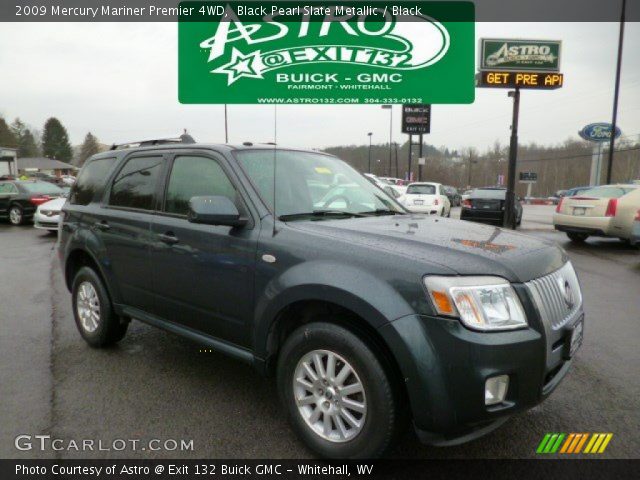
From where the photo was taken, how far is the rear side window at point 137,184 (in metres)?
3.86

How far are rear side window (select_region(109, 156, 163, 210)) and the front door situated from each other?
0.21m

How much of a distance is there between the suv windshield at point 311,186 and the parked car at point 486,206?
12.2 metres

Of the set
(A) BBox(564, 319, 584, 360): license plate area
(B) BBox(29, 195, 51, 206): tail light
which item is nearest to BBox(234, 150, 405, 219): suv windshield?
(A) BBox(564, 319, 584, 360): license plate area

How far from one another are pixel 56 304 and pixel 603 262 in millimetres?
9346

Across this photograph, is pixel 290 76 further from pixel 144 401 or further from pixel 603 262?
pixel 603 262

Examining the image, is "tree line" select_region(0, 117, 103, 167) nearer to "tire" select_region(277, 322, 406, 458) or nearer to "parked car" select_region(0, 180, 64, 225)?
"parked car" select_region(0, 180, 64, 225)

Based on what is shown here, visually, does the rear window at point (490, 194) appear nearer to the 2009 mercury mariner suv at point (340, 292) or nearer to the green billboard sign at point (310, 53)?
the green billboard sign at point (310, 53)

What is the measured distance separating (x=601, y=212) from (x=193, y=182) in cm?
1004

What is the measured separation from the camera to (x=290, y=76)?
553cm

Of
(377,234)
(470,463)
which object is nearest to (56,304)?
(377,234)

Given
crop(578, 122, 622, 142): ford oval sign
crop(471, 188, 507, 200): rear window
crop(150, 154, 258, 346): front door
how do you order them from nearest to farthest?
1. crop(150, 154, 258, 346): front door
2. crop(471, 188, 507, 200): rear window
3. crop(578, 122, 622, 142): ford oval sign

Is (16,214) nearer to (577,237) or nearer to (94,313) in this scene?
(94,313)

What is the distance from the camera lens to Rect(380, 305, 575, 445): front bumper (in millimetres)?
2160

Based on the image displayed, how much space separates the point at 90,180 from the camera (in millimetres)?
4680
